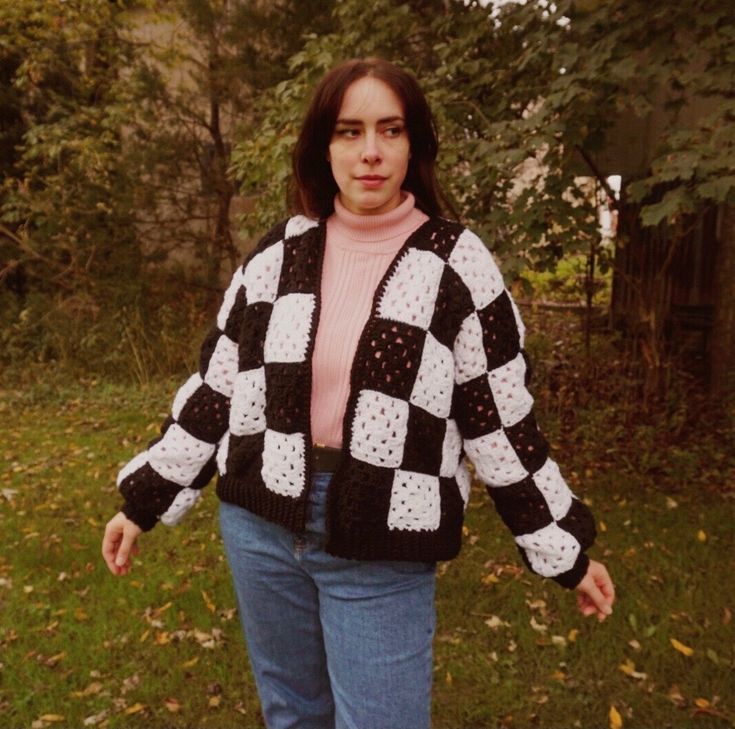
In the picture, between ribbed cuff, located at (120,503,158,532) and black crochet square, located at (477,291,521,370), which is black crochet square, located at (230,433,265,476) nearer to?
ribbed cuff, located at (120,503,158,532)

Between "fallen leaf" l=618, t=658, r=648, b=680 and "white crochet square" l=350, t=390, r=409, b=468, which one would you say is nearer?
"white crochet square" l=350, t=390, r=409, b=468

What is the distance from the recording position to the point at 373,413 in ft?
5.16

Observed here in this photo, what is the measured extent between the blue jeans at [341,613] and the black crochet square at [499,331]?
1.42 feet

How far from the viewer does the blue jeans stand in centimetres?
163

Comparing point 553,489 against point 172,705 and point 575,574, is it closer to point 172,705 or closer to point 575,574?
point 575,574

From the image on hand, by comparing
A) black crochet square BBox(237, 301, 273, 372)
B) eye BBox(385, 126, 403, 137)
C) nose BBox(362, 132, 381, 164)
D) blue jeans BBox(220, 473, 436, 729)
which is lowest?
blue jeans BBox(220, 473, 436, 729)

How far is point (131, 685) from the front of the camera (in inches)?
126

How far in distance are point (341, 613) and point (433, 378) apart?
540 millimetres

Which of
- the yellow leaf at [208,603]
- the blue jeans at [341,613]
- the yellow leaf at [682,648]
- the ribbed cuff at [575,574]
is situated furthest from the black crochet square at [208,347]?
the yellow leaf at [682,648]

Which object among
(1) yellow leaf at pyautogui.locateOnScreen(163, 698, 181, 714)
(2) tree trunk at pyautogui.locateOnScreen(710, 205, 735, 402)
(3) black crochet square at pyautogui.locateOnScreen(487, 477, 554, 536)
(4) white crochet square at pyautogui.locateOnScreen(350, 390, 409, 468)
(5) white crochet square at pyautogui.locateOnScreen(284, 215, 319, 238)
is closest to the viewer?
(4) white crochet square at pyautogui.locateOnScreen(350, 390, 409, 468)


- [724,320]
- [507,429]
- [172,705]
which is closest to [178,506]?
[507,429]

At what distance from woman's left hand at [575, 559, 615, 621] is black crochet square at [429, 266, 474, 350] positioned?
634 millimetres

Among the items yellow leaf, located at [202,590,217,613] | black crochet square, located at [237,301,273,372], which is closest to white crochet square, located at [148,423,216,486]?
black crochet square, located at [237,301,273,372]

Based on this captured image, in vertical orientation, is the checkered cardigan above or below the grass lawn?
above
